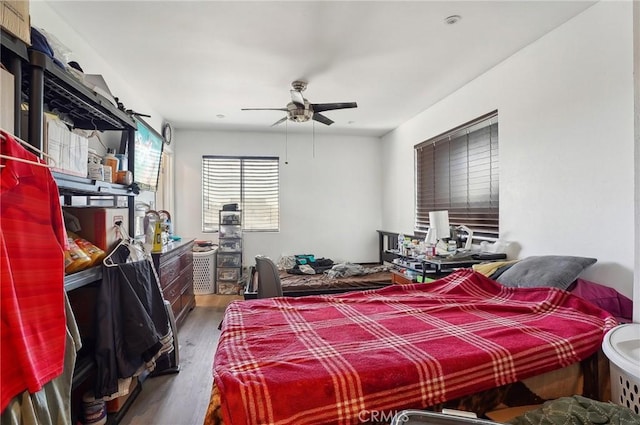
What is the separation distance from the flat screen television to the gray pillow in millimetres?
3079

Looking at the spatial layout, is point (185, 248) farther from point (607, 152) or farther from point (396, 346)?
point (607, 152)

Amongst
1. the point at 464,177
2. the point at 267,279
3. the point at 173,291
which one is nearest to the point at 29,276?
the point at 267,279

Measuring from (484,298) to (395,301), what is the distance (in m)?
0.57

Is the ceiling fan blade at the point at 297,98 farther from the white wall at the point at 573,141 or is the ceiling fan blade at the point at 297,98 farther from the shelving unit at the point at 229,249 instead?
the shelving unit at the point at 229,249

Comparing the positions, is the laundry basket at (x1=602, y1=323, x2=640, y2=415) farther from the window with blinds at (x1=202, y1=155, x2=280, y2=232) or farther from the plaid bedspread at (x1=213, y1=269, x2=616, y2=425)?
the window with blinds at (x1=202, y1=155, x2=280, y2=232)

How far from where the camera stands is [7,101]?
3.47 feet

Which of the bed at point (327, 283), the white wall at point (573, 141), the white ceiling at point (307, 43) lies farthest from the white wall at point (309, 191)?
the white wall at point (573, 141)

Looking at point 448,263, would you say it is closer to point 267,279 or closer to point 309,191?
point 267,279

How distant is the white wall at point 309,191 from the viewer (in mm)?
5152

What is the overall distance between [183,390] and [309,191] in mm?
3677

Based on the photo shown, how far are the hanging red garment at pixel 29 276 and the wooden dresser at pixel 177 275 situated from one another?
1.91 metres

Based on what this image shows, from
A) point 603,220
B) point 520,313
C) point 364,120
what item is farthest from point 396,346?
point 364,120

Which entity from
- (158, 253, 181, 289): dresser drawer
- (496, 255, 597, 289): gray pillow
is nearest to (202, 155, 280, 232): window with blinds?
(158, 253, 181, 289): dresser drawer

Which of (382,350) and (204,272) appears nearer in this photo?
(382,350)
